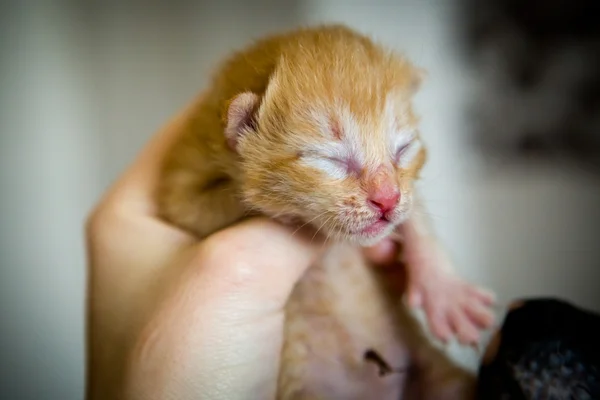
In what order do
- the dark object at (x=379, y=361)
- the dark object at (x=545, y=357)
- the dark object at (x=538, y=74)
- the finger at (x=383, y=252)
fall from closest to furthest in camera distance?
the dark object at (x=545, y=357) < the dark object at (x=379, y=361) < the finger at (x=383, y=252) < the dark object at (x=538, y=74)

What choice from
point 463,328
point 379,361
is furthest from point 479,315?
point 379,361

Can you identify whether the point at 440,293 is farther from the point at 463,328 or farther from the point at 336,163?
the point at 336,163

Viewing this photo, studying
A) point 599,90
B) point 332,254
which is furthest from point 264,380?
point 599,90

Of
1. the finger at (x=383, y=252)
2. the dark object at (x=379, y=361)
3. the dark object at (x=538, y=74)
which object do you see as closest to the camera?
the dark object at (x=379, y=361)

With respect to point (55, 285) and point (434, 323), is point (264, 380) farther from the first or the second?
point (55, 285)

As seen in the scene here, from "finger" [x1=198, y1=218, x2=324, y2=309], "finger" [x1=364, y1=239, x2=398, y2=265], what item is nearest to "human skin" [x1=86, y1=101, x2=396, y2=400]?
"finger" [x1=198, y1=218, x2=324, y2=309]

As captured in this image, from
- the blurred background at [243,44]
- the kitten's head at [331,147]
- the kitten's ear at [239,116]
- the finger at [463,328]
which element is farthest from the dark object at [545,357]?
the blurred background at [243,44]

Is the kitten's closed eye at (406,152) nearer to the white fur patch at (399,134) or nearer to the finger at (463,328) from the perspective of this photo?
the white fur patch at (399,134)
